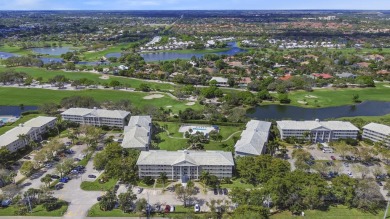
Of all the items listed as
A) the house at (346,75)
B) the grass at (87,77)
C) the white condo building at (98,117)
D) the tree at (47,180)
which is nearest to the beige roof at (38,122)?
the white condo building at (98,117)

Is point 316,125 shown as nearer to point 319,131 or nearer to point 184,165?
point 319,131

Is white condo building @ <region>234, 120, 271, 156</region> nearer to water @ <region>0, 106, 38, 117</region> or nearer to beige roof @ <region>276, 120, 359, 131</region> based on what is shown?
beige roof @ <region>276, 120, 359, 131</region>

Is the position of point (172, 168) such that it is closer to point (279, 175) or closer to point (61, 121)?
A: point (279, 175)

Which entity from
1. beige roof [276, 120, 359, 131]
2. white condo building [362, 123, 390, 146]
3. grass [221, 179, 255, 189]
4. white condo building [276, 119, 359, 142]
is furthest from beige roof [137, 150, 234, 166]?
white condo building [362, 123, 390, 146]

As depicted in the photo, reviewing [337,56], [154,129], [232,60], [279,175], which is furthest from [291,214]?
[337,56]

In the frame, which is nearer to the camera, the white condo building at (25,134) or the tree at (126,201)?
the tree at (126,201)

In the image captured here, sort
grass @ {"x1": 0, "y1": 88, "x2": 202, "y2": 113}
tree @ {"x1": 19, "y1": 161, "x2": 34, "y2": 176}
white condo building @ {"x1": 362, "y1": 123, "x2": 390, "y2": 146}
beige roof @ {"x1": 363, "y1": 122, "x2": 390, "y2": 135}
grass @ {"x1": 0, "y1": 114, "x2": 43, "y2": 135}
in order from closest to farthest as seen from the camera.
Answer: tree @ {"x1": 19, "y1": 161, "x2": 34, "y2": 176}, white condo building @ {"x1": 362, "y1": 123, "x2": 390, "y2": 146}, beige roof @ {"x1": 363, "y1": 122, "x2": 390, "y2": 135}, grass @ {"x1": 0, "y1": 114, "x2": 43, "y2": 135}, grass @ {"x1": 0, "y1": 88, "x2": 202, "y2": 113}

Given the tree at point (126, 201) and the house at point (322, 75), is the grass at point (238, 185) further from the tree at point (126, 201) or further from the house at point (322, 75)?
the house at point (322, 75)
